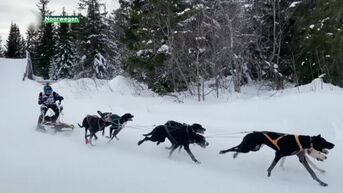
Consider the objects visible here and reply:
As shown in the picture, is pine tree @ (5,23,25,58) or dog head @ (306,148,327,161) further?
pine tree @ (5,23,25,58)

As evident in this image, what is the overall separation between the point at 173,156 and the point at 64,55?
29.8m

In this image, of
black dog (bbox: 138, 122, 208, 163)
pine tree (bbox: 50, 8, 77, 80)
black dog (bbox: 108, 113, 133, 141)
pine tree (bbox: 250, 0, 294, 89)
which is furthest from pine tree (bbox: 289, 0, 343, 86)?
pine tree (bbox: 50, 8, 77, 80)

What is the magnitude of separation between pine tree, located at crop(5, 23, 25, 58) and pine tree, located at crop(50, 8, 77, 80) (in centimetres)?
2295

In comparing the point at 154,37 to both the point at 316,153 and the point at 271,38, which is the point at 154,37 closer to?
the point at 271,38

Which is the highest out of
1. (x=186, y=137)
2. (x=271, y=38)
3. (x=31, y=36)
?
(x=31, y=36)

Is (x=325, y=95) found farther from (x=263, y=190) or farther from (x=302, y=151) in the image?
(x=263, y=190)

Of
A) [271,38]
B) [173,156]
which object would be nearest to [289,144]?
[173,156]

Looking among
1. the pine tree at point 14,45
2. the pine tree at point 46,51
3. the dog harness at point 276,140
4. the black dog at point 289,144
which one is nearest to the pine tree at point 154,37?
the black dog at point 289,144

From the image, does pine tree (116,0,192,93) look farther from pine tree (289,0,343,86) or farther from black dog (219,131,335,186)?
black dog (219,131,335,186)

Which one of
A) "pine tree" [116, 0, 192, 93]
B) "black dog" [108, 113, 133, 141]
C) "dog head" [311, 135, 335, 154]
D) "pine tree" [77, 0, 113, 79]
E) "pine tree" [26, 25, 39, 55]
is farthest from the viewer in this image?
"pine tree" [26, 25, 39, 55]

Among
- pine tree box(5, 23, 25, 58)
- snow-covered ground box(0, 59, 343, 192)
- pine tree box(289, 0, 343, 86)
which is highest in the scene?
pine tree box(5, 23, 25, 58)

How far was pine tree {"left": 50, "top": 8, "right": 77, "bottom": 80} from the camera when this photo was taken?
111 feet

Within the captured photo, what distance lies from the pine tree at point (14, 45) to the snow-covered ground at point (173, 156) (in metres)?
45.4

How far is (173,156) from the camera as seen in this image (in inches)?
279
